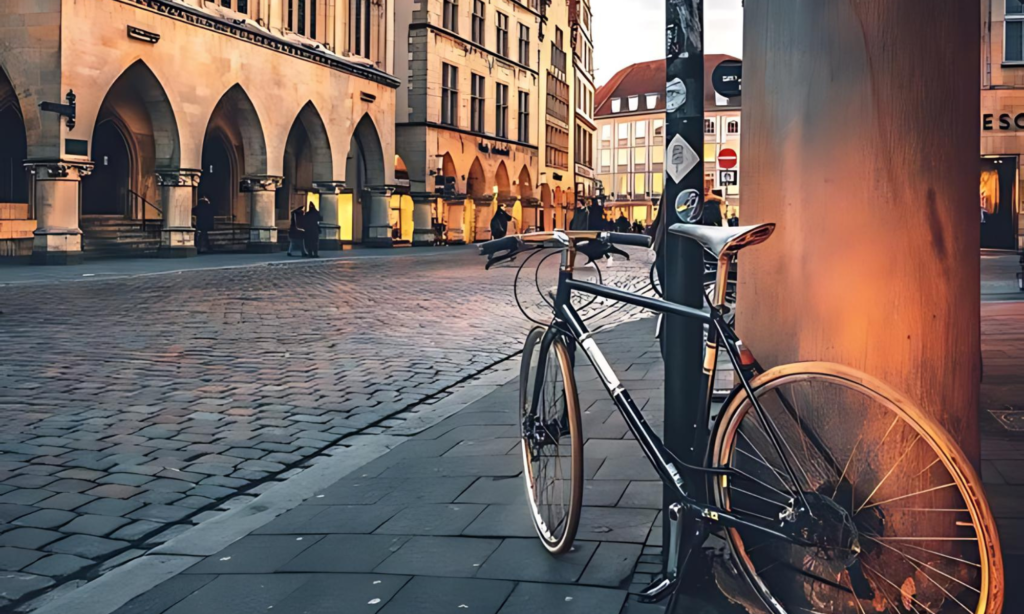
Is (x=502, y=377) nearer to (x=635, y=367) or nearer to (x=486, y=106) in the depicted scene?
(x=635, y=367)

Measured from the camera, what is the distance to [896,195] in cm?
296

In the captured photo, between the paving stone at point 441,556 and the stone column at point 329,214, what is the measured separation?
34.5 m

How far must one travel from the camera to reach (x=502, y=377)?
8547mm

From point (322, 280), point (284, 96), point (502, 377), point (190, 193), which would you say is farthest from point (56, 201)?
point (502, 377)

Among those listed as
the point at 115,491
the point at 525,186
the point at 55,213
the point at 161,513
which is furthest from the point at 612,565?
the point at 525,186

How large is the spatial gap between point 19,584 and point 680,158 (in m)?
2.71

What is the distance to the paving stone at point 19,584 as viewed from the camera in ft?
12.0

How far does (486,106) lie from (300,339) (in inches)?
A: 1711

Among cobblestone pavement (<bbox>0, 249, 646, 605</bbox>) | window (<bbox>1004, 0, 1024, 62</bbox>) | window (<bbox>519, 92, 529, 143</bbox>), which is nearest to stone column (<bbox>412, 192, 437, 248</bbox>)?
window (<bbox>519, 92, 529, 143</bbox>)

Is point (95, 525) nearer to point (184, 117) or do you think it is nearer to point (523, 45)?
point (184, 117)

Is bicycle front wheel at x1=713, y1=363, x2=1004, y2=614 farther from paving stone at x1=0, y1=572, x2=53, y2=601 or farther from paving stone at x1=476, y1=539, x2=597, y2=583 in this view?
paving stone at x1=0, y1=572, x2=53, y2=601

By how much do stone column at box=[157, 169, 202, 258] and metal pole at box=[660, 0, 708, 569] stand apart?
27226 millimetres

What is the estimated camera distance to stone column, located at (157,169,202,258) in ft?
95.3

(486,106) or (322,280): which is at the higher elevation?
(486,106)
